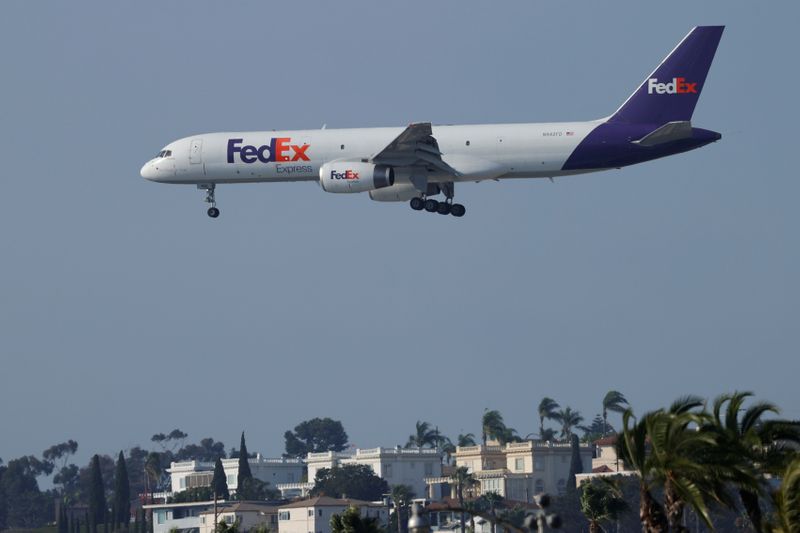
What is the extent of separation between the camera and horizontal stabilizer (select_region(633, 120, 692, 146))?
68.8 metres

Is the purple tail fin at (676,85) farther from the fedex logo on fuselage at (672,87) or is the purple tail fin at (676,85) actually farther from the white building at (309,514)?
the white building at (309,514)

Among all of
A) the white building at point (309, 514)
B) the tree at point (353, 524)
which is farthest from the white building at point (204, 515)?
the tree at point (353, 524)

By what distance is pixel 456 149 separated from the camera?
74.2m

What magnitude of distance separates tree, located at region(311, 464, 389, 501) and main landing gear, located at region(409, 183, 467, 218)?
8393 centimetres

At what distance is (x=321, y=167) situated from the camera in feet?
246

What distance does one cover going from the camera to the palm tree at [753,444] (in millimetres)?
32906

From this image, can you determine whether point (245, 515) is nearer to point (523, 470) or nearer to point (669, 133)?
point (523, 470)

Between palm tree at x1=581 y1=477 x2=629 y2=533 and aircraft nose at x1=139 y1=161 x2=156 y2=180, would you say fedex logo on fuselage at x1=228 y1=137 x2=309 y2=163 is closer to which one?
aircraft nose at x1=139 y1=161 x2=156 y2=180

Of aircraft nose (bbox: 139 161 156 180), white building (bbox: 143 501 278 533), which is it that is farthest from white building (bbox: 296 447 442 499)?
aircraft nose (bbox: 139 161 156 180)

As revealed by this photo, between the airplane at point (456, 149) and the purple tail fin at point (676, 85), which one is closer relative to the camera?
the airplane at point (456, 149)

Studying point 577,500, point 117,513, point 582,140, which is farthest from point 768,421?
point 117,513

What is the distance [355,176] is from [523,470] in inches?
3794

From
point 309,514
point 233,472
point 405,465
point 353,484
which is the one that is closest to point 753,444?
point 309,514

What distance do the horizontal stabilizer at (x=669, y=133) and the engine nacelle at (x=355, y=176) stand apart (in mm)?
11819
